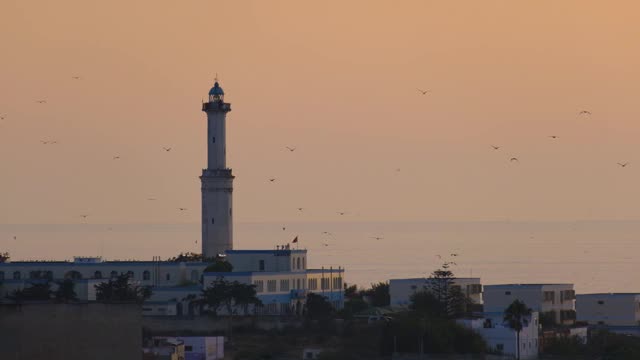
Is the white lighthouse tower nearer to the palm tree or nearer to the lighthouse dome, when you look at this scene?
the lighthouse dome

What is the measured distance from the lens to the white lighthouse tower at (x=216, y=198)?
458 ft

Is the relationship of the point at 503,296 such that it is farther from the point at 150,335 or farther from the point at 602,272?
the point at 602,272

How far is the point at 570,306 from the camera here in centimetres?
12269

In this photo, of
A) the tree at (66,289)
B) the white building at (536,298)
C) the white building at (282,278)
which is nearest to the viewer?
the tree at (66,289)

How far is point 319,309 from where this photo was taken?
4382 inches

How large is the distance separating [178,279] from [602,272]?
69.8 m

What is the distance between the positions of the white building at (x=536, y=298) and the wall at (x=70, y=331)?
178ft

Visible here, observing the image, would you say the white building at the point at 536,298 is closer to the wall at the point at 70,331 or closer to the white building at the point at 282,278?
the white building at the point at 282,278

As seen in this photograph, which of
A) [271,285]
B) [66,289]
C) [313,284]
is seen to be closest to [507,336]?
[271,285]

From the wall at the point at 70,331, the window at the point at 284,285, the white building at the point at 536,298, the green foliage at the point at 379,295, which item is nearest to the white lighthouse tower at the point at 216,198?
the green foliage at the point at 379,295

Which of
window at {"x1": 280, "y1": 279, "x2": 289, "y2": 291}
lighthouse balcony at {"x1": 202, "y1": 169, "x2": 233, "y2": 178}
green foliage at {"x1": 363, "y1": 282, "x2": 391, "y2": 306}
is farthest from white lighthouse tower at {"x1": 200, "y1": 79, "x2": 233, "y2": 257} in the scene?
window at {"x1": 280, "y1": 279, "x2": 289, "y2": 291}

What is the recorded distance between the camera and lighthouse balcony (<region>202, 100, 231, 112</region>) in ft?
468

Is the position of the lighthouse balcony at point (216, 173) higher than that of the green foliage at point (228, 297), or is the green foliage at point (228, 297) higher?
Answer: the lighthouse balcony at point (216, 173)

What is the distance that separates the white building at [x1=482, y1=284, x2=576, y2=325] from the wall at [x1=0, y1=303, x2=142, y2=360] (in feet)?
178
